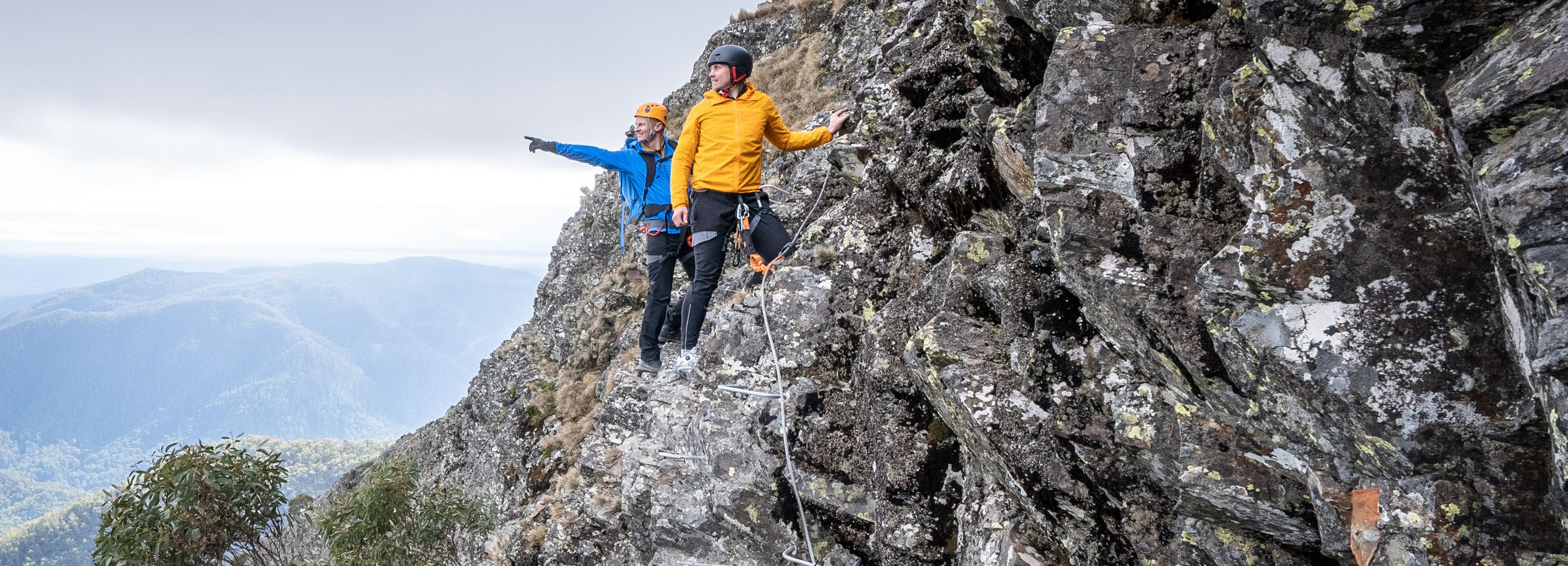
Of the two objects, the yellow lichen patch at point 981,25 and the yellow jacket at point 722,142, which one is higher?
the yellow lichen patch at point 981,25

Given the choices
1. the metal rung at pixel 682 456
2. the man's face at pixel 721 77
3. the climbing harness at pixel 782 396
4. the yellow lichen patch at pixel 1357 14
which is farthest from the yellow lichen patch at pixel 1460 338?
the metal rung at pixel 682 456

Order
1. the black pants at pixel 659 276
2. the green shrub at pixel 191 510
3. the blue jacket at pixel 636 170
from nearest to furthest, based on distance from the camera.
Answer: the blue jacket at pixel 636 170 → the black pants at pixel 659 276 → the green shrub at pixel 191 510

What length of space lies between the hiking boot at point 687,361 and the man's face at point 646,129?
10.1 feet

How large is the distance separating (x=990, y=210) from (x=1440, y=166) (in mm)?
4122

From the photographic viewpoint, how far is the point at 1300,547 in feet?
15.2

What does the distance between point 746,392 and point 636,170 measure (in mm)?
3638

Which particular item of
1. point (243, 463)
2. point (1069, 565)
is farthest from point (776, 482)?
point (243, 463)

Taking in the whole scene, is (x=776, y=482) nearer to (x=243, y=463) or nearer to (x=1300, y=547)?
(x=1300, y=547)

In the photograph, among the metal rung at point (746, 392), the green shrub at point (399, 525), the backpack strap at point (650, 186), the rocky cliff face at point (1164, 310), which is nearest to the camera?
the rocky cliff face at point (1164, 310)

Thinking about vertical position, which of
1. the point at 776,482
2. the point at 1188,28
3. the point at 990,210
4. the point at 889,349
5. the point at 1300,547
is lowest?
the point at 776,482

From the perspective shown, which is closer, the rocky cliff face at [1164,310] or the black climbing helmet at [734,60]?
the rocky cliff face at [1164,310]

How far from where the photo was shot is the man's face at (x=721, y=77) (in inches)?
338

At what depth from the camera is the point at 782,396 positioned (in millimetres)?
8695

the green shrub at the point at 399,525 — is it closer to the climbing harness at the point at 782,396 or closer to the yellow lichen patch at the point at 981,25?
the climbing harness at the point at 782,396
